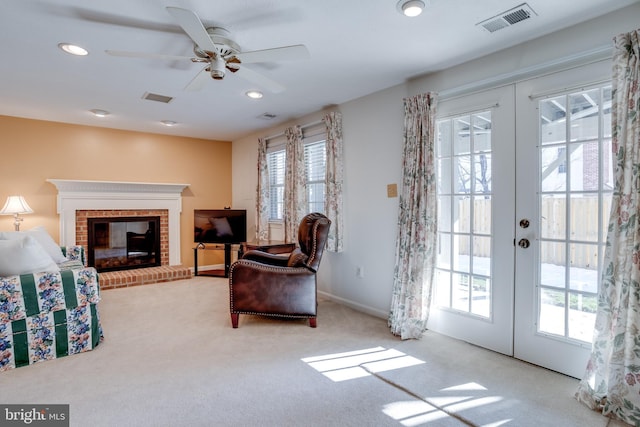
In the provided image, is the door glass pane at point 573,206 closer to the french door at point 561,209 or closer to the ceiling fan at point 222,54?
the french door at point 561,209

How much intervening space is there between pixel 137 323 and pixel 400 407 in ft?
8.93

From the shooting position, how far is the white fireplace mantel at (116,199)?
16.4ft

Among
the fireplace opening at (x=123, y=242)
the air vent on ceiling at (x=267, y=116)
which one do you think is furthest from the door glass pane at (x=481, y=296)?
the fireplace opening at (x=123, y=242)

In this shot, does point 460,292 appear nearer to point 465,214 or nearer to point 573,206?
point 465,214

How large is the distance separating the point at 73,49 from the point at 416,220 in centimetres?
313

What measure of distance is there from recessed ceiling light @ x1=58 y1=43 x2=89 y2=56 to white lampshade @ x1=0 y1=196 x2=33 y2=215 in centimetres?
273

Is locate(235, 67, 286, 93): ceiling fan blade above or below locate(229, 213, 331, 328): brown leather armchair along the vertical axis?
above

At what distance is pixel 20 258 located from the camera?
8.51ft

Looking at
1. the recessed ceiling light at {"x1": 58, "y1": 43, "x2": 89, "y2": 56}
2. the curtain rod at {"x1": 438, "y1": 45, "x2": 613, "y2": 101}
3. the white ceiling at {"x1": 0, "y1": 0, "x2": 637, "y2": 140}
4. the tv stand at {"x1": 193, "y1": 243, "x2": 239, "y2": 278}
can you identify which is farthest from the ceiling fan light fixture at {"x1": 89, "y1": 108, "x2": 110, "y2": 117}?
the curtain rod at {"x1": 438, "y1": 45, "x2": 613, "y2": 101}

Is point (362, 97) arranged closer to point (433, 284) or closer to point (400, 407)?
point (433, 284)

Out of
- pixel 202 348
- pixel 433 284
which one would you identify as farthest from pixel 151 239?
pixel 433 284

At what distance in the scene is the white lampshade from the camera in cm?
430

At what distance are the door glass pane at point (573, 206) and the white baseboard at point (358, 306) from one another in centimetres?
151

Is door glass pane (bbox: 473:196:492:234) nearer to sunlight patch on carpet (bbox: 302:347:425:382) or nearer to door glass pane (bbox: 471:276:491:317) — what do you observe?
door glass pane (bbox: 471:276:491:317)
